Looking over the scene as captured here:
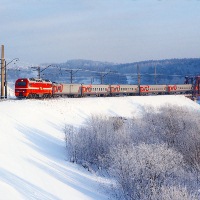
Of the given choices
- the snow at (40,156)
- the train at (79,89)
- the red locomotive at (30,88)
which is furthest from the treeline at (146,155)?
the train at (79,89)

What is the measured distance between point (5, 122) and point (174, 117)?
60.3ft

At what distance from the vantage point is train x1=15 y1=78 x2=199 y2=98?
4125cm

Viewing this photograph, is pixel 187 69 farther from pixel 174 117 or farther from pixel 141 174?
pixel 141 174

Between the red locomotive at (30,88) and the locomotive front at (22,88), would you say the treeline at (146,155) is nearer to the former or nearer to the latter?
the red locomotive at (30,88)

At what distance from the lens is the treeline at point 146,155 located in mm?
18734

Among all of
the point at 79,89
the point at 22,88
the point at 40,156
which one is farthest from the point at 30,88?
the point at 40,156

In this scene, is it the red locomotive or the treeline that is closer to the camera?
the treeline

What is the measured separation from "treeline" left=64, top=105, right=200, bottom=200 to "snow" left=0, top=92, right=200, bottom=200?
4.81 feet

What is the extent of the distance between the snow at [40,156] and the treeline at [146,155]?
1.47 m

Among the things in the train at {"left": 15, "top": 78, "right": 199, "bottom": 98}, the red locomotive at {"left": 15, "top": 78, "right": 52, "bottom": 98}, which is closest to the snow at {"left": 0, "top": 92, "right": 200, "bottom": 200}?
the red locomotive at {"left": 15, "top": 78, "right": 52, "bottom": 98}

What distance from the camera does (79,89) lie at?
5253cm

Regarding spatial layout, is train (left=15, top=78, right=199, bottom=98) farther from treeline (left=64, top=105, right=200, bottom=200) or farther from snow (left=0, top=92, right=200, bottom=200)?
treeline (left=64, top=105, right=200, bottom=200)

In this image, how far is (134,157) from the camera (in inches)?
818

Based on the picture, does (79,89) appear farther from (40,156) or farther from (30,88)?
(40,156)
